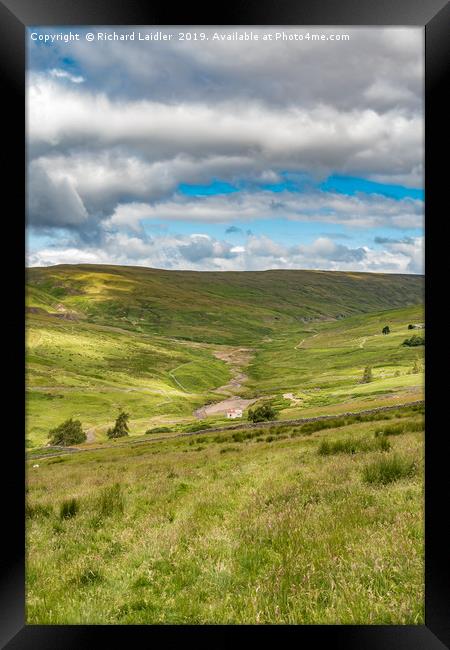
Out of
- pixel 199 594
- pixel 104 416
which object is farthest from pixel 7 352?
pixel 104 416

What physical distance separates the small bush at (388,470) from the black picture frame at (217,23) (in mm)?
724

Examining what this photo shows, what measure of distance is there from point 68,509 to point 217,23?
19.0 ft

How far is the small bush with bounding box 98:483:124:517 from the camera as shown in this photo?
4684mm

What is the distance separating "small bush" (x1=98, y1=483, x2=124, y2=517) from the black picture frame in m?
0.98

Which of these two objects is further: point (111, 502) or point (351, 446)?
point (351, 446)

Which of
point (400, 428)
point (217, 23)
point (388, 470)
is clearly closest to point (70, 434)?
point (400, 428)

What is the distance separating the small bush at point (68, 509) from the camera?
15.2ft

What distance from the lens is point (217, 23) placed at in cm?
395

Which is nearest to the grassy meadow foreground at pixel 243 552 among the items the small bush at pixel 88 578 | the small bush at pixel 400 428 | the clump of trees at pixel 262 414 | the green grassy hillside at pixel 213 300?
the small bush at pixel 88 578

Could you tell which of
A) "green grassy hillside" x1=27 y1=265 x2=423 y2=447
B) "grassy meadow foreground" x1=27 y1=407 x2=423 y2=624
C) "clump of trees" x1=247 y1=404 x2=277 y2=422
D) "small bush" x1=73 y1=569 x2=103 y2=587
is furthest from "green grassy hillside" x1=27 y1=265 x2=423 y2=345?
"small bush" x1=73 y1=569 x2=103 y2=587

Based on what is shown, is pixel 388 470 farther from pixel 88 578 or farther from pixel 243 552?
pixel 88 578

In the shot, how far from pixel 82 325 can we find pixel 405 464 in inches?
2347

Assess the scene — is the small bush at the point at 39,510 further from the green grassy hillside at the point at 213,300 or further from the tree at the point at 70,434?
the green grassy hillside at the point at 213,300

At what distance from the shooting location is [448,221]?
3.85 meters
